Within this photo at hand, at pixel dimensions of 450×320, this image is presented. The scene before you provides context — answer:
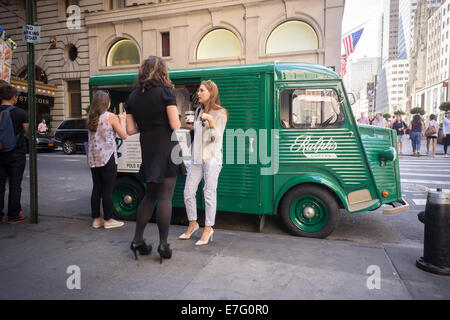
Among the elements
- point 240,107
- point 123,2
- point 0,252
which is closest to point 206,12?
point 123,2

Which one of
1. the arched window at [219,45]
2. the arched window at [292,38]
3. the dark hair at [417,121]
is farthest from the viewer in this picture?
the arched window at [219,45]

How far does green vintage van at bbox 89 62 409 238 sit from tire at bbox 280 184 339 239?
0.04ft

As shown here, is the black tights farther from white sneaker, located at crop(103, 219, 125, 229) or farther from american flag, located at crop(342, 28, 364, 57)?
american flag, located at crop(342, 28, 364, 57)

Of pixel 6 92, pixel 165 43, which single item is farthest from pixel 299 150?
pixel 165 43

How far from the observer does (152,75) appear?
10.9 feet

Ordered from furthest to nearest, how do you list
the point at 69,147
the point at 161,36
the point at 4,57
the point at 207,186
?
the point at 161,36
the point at 69,147
the point at 4,57
the point at 207,186

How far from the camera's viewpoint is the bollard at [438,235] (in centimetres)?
347

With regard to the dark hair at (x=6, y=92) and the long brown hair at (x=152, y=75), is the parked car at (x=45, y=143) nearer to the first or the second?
the dark hair at (x=6, y=92)

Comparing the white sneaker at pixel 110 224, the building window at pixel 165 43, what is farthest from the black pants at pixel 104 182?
the building window at pixel 165 43

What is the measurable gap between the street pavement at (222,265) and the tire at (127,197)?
0.43 metres

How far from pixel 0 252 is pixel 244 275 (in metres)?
2.80

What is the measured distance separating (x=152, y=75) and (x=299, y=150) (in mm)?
2288

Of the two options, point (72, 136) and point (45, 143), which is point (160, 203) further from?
point (45, 143)
